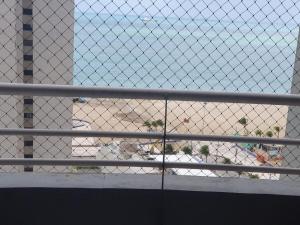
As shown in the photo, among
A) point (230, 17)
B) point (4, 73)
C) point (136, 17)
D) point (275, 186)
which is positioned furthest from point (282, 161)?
point (4, 73)

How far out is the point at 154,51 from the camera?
2.30 meters

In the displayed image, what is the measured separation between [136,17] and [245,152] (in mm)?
978

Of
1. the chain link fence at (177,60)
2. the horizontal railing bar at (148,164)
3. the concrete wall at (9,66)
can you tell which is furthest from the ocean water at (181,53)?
the concrete wall at (9,66)

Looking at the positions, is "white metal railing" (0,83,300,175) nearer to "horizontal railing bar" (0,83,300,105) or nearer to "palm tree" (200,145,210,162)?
"horizontal railing bar" (0,83,300,105)

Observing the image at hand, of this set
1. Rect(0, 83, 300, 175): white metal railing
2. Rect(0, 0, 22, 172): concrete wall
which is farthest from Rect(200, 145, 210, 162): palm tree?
Rect(0, 0, 22, 172): concrete wall

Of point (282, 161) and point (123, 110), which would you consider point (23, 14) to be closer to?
point (123, 110)

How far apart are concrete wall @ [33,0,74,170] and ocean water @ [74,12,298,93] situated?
4.2 inches

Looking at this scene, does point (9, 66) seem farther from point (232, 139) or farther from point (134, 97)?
point (232, 139)

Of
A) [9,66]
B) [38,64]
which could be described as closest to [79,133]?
[9,66]

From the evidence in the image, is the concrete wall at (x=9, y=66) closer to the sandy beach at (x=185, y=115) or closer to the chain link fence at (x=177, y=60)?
the chain link fence at (x=177, y=60)

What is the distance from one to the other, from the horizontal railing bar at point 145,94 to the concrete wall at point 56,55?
1.97ft

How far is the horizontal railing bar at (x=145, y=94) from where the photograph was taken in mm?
1723

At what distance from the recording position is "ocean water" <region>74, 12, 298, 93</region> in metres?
2.24

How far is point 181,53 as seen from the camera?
8.06 ft
